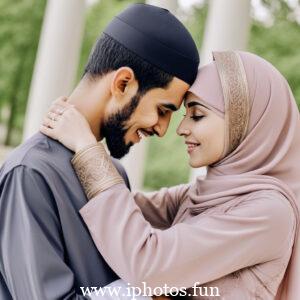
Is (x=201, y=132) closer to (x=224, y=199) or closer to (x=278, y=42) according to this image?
(x=224, y=199)

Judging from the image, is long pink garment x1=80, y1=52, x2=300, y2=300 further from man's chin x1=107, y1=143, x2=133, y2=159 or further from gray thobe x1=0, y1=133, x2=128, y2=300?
man's chin x1=107, y1=143, x2=133, y2=159

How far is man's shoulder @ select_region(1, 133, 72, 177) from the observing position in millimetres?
4172

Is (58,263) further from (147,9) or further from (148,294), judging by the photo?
(147,9)

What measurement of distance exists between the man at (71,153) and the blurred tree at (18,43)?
28.7 m

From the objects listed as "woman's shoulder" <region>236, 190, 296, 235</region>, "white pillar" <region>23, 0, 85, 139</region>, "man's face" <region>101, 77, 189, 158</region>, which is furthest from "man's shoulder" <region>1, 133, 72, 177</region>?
"white pillar" <region>23, 0, 85, 139</region>

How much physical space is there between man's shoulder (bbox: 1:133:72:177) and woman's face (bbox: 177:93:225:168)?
3.90 ft

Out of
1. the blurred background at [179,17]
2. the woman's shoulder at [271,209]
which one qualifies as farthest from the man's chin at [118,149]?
the blurred background at [179,17]

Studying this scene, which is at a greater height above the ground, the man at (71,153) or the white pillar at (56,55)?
the man at (71,153)

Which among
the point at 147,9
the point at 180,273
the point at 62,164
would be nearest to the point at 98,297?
the point at 180,273

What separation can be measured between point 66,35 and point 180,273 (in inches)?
537

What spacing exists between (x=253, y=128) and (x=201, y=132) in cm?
48

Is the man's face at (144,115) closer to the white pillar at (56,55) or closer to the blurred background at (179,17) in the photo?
the white pillar at (56,55)

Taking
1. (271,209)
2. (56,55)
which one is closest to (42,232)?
(271,209)

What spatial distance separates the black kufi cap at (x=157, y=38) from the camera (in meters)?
4.74
